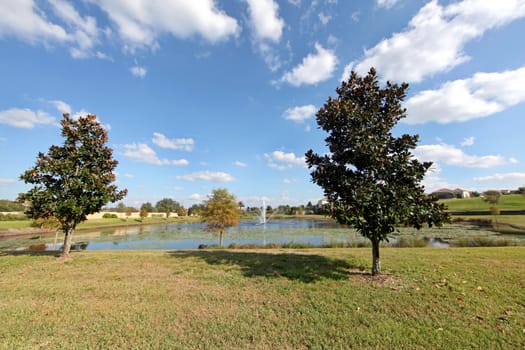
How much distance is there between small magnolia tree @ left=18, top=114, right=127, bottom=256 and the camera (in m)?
9.52

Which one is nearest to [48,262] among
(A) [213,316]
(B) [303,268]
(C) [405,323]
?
(A) [213,316]

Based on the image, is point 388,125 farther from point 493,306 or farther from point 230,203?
point 230,203

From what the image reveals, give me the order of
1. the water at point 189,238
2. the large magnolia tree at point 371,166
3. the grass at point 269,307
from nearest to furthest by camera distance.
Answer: the grass at point 269,307 < the large magnolia tree at point 371,166 < the water at point 189,238

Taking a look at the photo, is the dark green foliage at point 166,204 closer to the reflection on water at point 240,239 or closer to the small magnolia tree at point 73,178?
the reflection on water at point 240,239

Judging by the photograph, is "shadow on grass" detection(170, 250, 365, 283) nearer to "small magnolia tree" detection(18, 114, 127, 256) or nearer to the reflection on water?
"small magnolia tree" detection(18, 114, 127, 256)

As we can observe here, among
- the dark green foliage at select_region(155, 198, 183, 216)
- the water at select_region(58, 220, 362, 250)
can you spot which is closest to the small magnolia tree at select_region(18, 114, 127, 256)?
the water at select_region(58, 220, 362, 250)

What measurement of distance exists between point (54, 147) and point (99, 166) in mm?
1897

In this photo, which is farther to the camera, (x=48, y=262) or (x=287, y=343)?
(x=48, y=262)

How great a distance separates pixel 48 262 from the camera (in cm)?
941

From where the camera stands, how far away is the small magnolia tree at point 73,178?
31.2 feet

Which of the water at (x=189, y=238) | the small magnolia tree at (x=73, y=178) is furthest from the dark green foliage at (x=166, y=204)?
the small magnolia tree at (x=73, y=178)

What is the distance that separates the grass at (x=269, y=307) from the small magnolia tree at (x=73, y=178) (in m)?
2.69

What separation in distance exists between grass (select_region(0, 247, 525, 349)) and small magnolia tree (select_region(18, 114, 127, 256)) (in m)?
2.69

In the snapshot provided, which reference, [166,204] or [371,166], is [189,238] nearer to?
[371,166]
